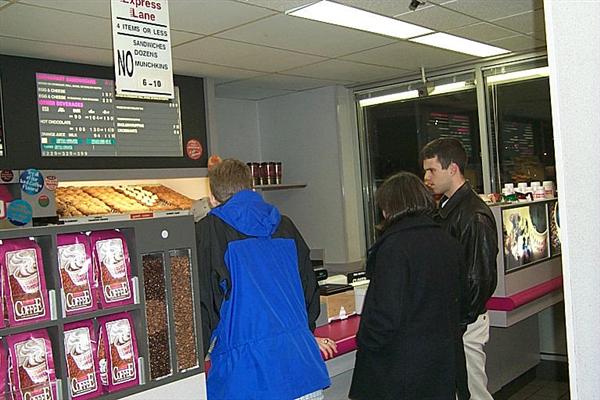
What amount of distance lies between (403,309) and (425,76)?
166 inches

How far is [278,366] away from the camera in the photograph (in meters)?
2.55

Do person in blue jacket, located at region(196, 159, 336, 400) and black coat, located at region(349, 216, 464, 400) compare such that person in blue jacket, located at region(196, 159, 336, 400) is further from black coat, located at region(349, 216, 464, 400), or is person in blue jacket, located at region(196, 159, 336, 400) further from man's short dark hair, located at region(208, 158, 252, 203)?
black coat, located at region(349, 216, 464, 400)

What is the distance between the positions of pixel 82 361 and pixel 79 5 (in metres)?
2.37

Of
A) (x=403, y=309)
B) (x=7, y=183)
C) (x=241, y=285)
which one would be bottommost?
(x=403, y=309)

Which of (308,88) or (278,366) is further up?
(308,88)

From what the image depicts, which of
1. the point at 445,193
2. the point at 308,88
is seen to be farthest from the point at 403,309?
the point at 308,88

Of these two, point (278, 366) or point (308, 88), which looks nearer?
point (278, 366)

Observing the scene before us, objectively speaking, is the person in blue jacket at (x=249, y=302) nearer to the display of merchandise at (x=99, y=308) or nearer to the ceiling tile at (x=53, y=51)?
the display of merchandise at (x=99, y=308)

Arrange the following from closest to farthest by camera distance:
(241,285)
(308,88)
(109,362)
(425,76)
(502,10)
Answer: (109,362) < (241,285) < (502,10) < (425,76) < (308,88)

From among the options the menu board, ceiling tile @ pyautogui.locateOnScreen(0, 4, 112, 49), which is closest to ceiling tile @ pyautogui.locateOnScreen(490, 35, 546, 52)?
the menu board

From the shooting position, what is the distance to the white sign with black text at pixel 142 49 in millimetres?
2709

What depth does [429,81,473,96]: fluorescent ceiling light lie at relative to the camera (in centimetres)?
623

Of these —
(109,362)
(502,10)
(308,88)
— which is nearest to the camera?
(109,362)

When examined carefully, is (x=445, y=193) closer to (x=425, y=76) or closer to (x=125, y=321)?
(x=125, y=321)
